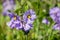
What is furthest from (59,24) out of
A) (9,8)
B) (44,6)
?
(9,8)

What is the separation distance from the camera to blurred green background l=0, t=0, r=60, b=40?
5.08 feet

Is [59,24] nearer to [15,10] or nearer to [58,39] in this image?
[58,39]

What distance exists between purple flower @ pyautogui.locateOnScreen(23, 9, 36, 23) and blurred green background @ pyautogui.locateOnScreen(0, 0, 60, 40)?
3 centimetres

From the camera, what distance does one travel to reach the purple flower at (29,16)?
1.57 metres

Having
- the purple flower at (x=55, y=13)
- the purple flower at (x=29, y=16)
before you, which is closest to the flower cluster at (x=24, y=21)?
the purple flower at (x=29, y=16)

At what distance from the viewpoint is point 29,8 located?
1.58m

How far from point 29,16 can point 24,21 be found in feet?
0.19

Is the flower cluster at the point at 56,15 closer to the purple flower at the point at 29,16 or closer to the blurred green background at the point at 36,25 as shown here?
the blurred green background at the point at 36,25

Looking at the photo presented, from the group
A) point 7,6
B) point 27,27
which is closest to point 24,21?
point 27,27

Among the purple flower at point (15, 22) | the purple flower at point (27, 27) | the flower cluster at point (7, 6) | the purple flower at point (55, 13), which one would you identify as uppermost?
the flower cluster at point (7, 6)

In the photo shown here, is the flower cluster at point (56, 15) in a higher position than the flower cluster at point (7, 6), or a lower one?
lower

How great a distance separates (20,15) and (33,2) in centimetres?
15

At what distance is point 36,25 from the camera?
156cm

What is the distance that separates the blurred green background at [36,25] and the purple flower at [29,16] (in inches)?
1.0
